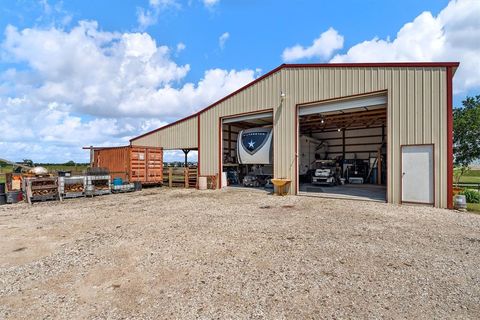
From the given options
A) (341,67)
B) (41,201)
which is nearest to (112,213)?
(41,201)

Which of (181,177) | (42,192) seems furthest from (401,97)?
(42,192)

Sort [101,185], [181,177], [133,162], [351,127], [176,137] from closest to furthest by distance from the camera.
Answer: [101,185]
[133,162]
[181,177]
[176,137]
[351,127]

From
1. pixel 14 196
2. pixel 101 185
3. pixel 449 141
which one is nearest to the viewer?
pixel 449 141

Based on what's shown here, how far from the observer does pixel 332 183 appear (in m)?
17.4

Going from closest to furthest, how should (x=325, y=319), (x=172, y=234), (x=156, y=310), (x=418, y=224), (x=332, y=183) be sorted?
(x=325, y=319)
(x=156, y=310)
(x=172, y=234)
(x=418, y=224)
(x=332, y=183)

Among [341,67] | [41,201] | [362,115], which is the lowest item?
[41,201]

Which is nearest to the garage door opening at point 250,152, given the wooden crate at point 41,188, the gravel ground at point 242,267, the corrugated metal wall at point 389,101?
the corrugated metal wall at point 389,101

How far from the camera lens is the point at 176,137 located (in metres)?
20.6

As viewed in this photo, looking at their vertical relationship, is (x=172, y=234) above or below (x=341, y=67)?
below

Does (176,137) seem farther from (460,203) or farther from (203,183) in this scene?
(460,203)

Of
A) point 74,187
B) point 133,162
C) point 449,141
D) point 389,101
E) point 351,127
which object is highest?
point 351,127

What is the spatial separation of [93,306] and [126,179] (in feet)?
49.9

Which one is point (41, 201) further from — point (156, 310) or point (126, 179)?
point (156, 310)

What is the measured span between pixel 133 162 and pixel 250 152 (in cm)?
815
